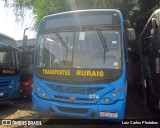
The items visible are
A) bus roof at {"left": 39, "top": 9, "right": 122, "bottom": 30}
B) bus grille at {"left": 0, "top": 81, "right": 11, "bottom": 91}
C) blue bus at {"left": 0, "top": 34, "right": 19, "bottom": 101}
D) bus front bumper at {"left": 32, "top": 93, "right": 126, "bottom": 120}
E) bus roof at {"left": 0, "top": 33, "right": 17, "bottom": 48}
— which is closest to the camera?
bus front bumper at {"left": 32, "top": 93, "right": 126, "bottom": 120}

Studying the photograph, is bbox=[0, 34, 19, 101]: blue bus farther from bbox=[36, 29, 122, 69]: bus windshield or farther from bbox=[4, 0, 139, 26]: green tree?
bbox=[36, 29, 122, 69]: bus windshield

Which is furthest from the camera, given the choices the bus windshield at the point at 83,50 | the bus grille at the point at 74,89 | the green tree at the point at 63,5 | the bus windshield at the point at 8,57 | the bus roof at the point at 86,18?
the green tree at the point at 63,5

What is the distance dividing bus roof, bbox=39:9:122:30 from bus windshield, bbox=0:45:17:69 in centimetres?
329

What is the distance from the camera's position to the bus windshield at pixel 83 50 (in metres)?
6.25

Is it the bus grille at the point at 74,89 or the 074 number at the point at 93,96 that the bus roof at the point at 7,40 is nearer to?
the bus grille at the point at 74,89

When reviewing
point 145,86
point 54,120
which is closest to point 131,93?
point 145,86

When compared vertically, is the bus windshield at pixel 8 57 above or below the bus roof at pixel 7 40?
below

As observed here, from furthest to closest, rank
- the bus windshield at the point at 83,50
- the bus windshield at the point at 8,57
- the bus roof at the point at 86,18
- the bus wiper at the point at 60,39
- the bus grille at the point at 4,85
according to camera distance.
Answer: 1. the bus windshield at the point at 8,57
2. the bus grille at the point at 4,85
3. the bus wiper at the point at 60,39
4. the bus roof at the point at 86,18
5. the bus windshield at the point at 83,50

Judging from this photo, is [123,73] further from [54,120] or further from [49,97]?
[54,120]

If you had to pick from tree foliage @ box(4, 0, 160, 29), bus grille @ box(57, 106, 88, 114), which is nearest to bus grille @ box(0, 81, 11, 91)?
bus grille @ box(57, 106, 88, 114)

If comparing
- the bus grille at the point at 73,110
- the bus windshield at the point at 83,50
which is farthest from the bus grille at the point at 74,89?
the bus windshield at the point at 83,50

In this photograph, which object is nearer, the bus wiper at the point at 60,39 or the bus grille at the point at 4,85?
the bus wiper at the point at 60,39

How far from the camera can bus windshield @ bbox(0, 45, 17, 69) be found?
973cm

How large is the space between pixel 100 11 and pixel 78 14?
0.62m
